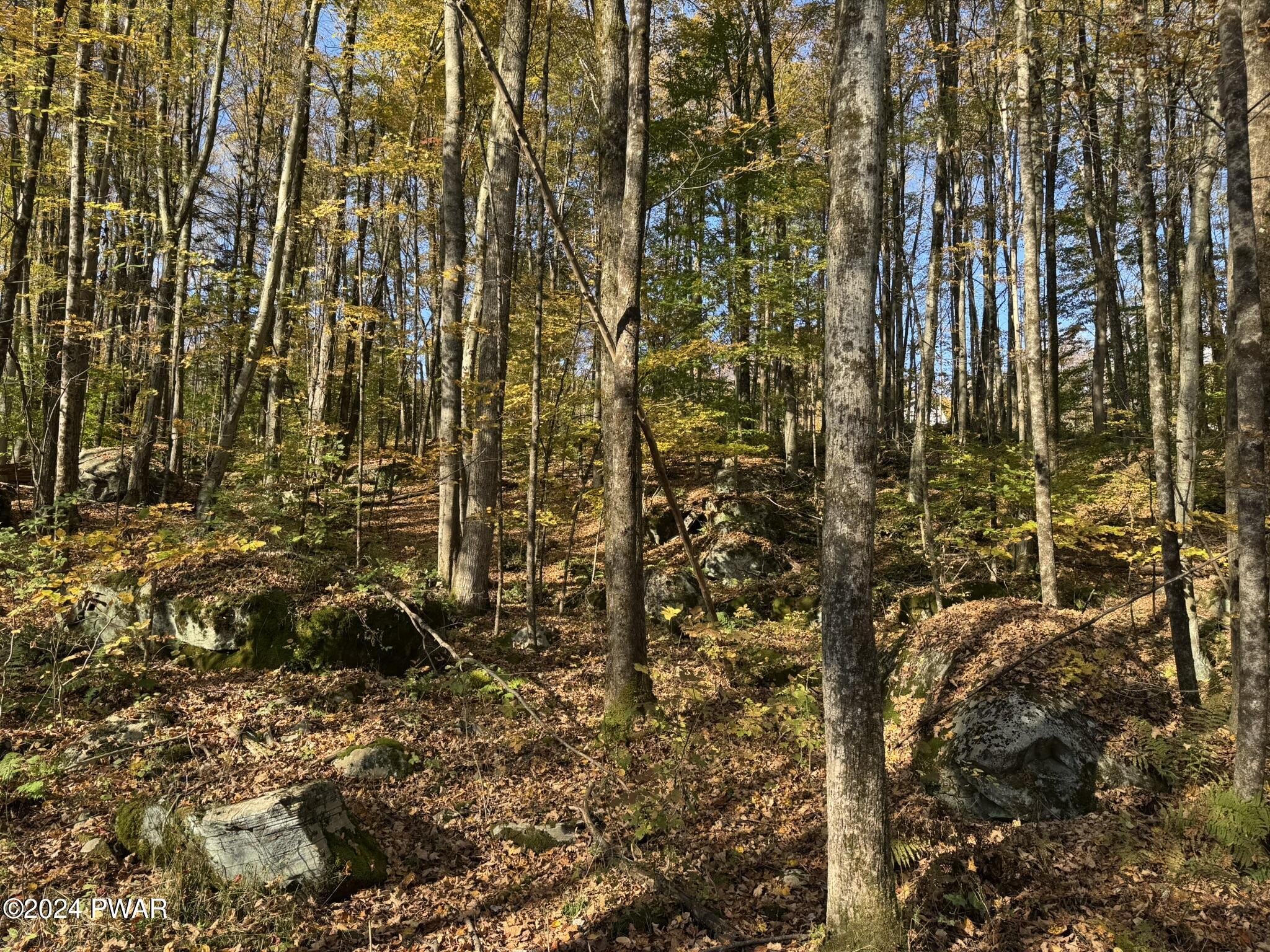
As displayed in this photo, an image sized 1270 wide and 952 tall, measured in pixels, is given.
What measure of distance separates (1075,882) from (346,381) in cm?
2050

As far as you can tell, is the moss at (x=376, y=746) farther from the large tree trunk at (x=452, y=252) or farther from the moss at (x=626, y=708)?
the large tree trunk at (x=452, y=252)

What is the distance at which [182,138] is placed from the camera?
1647cm

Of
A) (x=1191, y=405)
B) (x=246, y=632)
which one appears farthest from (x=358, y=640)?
(x=1191, y=405)

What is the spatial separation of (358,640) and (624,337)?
→ 16.6 feet

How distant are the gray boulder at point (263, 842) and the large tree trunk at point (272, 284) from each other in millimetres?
6767

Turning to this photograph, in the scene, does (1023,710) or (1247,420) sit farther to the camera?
(1023,710)

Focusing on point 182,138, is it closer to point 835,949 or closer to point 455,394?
point 455,394

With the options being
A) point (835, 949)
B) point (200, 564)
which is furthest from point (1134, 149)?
point (200, 564)

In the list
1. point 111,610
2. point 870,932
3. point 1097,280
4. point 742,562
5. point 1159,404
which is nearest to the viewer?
point 870,932

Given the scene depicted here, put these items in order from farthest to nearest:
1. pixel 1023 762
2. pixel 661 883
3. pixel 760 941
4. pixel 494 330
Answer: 1. pixel 494 330
2. pixel 1023 762
3. pixel 661 883
4. pixel 760 941

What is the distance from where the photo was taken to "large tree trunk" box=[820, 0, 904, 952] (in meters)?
3.65

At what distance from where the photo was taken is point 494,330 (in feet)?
31.2

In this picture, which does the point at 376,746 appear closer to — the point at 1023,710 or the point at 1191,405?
the point at 1023,710

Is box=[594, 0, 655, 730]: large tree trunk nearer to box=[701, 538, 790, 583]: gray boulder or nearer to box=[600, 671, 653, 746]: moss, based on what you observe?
box=[600, 671, 653, 746]: moss
